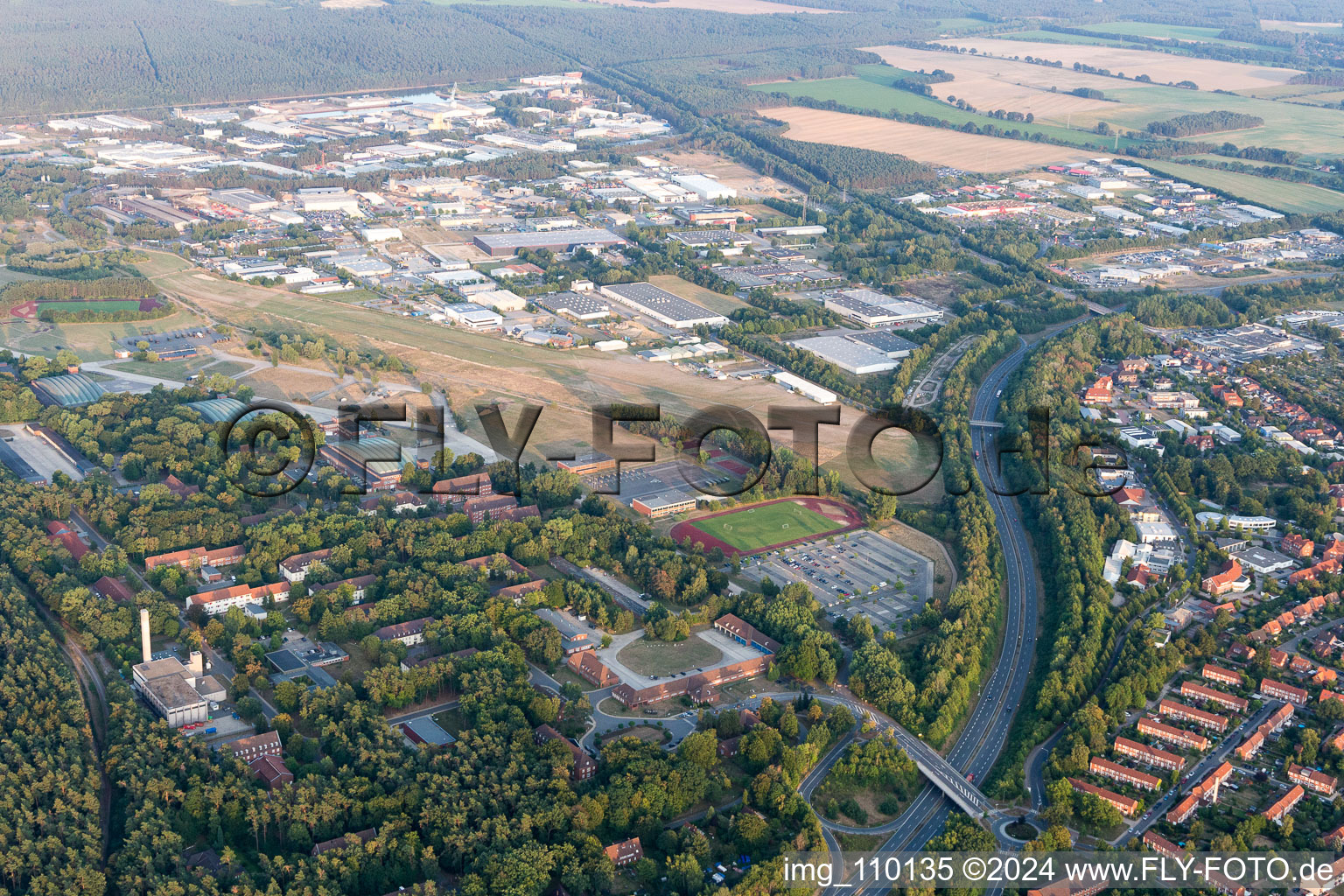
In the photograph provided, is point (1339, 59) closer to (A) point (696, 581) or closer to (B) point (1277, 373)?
(B) point (1277, 373)

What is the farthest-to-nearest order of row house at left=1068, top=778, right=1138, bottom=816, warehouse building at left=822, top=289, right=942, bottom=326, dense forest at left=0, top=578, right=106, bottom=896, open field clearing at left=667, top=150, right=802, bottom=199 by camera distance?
open field clearing at left=667, top=150, right=802, bottom=199 < warehouse building at left=822, top=289, right=942, bottom=326 < row house at left=1068, top=778, right=1138, bottom=816 < dense forest at left=0, top=578, right=106, bottom=896

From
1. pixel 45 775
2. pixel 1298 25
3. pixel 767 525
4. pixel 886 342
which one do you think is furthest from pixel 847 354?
pixel 1298 25

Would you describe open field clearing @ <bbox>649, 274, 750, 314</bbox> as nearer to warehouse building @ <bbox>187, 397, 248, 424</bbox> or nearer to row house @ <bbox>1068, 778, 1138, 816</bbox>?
warehouse building @ <bbox>187, 397, 248, 424</bbox>

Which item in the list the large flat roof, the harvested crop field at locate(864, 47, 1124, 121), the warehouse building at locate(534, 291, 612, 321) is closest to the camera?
the warehouse building at locate(534, 291, 612, 321)

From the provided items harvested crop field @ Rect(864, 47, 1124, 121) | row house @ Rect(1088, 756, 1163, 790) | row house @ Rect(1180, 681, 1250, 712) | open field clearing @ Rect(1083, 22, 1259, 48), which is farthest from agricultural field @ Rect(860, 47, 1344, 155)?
row house @ Rect(1088, 756, 1163, 790)

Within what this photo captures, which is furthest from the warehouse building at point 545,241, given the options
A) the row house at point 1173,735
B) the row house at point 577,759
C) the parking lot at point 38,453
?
the row house at point 1173,735

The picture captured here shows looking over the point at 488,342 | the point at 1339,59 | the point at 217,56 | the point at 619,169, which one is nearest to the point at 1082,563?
the point at 488,342
